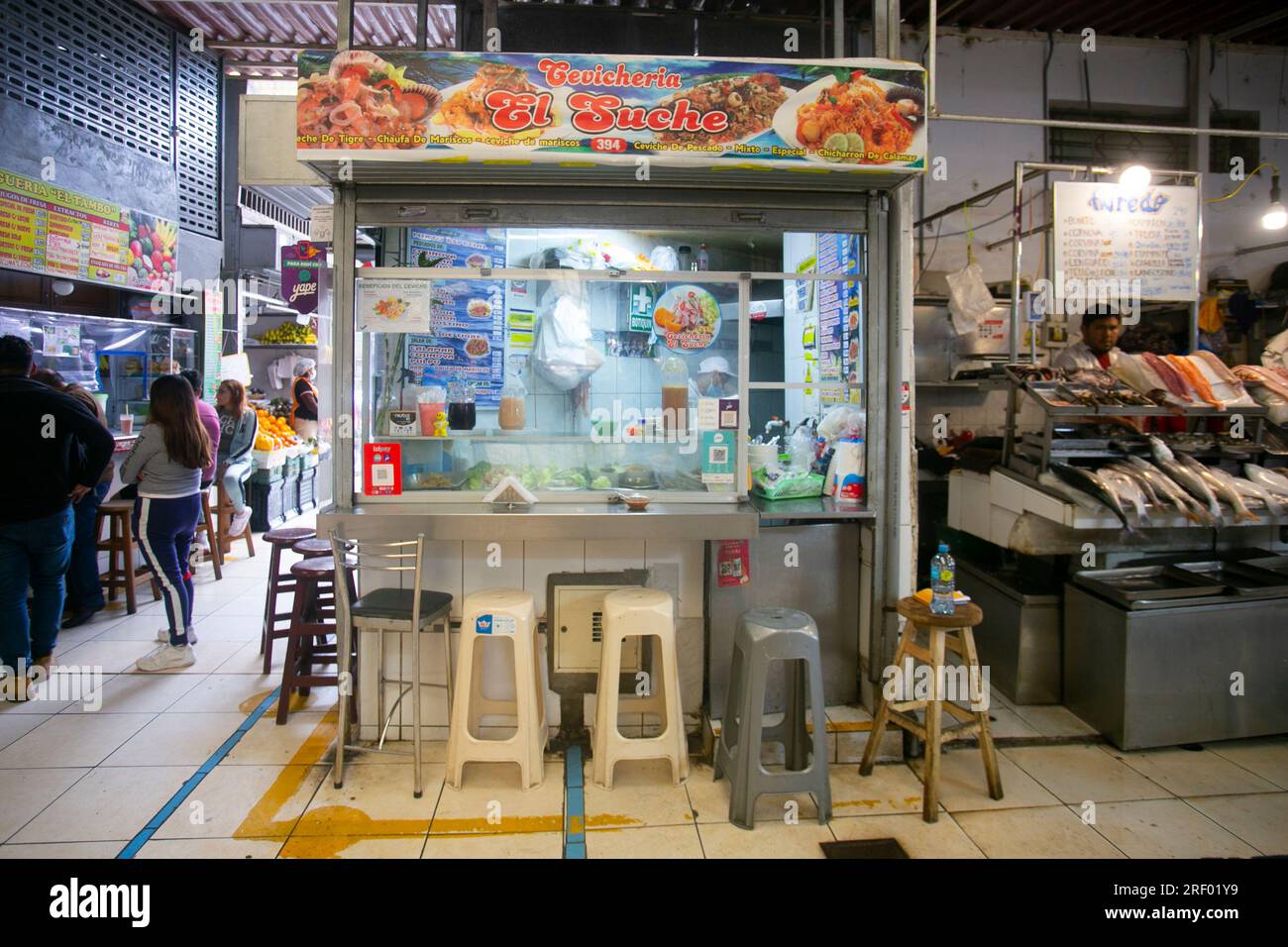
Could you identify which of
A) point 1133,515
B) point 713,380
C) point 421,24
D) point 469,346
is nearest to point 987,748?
point 1133,515

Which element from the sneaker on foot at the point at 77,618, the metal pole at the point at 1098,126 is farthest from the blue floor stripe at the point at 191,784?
the metal pole at the point at 1098,126

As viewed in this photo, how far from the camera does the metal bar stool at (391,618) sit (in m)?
3.30

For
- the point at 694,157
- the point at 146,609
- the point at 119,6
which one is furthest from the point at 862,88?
the point at 119,6

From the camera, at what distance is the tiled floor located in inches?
117

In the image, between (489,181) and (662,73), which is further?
(489,181)

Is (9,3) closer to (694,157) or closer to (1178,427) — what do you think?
(694,157)

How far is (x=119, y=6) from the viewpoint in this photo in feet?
23.6

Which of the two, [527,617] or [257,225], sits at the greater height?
[257,225]

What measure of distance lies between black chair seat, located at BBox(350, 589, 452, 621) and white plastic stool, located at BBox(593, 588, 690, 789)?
75cm

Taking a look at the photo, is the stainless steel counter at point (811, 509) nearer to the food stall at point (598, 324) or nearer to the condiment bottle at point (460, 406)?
the food stall at point (598, 324)

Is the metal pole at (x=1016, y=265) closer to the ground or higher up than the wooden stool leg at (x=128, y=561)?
higher up

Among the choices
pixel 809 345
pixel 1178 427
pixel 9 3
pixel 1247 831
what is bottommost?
pixel 1247 831

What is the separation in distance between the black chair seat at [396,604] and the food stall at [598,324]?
0.88 ft

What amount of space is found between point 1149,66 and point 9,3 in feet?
29.3
